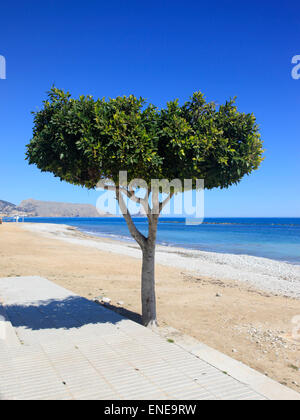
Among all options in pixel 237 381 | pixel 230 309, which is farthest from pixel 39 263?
pixel 237 381

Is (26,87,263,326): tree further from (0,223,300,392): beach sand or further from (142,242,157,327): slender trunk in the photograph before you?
(0,223,300,392): beach sand

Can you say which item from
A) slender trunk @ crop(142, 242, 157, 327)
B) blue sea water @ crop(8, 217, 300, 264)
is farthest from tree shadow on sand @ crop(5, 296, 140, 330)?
blue sea water @ crop(8, 217, 300, 264)

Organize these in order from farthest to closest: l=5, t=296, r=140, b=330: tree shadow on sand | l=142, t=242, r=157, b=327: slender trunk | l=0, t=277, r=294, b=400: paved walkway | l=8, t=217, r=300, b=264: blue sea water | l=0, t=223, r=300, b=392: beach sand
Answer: l=8, t=217, r=300, b=264: blue sea water < l=142, t=242, r=157, b=327: slender trunk < l=5, t=296, r=140, b=330: tree shadow on sand < l=0, t=223, r=300, b=392: beach sand < l=0, t=277, r=294, b=400: paved walkway

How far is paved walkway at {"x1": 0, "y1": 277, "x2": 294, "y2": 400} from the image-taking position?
4121 mm

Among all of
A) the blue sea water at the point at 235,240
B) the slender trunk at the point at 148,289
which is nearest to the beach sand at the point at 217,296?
the slender trunk at the point at 148,289

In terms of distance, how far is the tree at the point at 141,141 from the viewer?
5.70 metres

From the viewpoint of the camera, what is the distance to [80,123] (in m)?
5.85

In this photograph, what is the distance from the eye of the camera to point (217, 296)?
1117 cm

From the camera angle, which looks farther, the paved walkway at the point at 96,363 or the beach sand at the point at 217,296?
the beach sand at the point at 217,296

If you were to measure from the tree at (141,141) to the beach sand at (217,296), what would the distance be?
11.6ft

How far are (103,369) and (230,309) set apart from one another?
18.9 ft

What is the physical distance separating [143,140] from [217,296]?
7473 millimetres

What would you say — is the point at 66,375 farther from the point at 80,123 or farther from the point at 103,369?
the point at 80,123

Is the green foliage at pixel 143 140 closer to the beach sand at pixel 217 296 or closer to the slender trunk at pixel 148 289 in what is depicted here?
the slender trunk at pixel 148 289
